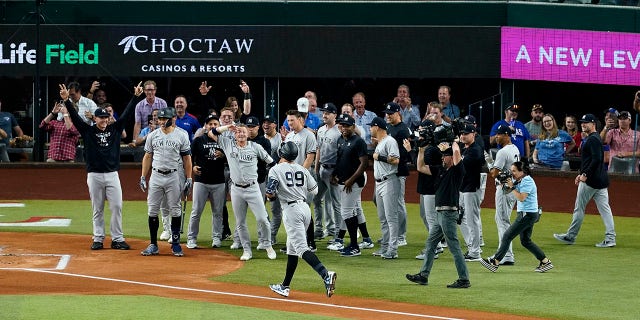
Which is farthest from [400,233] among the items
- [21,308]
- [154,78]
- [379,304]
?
[154,78]

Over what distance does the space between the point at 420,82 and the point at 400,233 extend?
8511 mm

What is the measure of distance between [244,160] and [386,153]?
1.80m

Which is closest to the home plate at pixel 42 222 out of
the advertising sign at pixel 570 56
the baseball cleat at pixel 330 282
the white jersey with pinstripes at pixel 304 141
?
the white jersey with pinstripes at pixel 304 141

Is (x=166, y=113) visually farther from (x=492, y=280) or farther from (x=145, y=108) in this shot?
(x=145, y=108)

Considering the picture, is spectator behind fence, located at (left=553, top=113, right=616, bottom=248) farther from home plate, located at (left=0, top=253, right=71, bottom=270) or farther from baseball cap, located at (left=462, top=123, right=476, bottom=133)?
home plate, located at (left=0, top=253, right=71, bottom=270)

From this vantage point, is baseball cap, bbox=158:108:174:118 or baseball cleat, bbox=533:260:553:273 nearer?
baseball cleat, bbox=533:260:553:273

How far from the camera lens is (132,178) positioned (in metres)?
22.5

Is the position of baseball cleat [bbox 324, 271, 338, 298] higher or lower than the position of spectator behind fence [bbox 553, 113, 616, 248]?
lower

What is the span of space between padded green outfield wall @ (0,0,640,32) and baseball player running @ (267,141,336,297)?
11647 millimetres

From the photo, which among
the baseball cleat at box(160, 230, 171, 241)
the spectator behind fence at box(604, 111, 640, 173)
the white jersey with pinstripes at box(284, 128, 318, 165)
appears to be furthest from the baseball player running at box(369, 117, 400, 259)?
the spectator behind fence at box(604, 111, 640, 173)

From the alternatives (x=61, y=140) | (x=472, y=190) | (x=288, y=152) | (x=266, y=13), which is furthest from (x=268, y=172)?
(x=266, y=13)

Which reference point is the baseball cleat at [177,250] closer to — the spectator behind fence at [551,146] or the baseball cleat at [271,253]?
the baseball cleat at [271,253]

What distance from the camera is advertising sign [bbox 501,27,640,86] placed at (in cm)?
2214

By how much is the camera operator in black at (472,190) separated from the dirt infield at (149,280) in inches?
115
